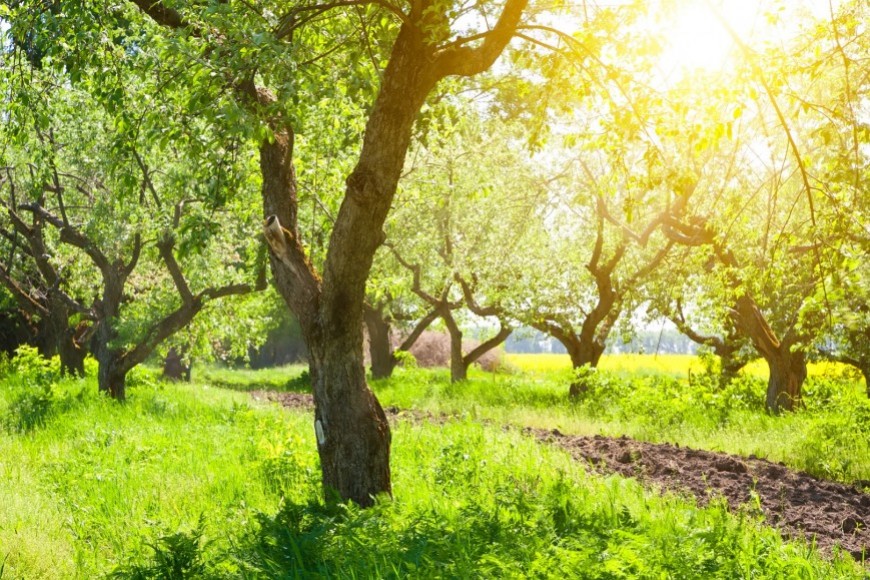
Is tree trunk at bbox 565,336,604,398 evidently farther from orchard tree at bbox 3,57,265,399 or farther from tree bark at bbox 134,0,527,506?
tree bark at bbox 134,0,527,506

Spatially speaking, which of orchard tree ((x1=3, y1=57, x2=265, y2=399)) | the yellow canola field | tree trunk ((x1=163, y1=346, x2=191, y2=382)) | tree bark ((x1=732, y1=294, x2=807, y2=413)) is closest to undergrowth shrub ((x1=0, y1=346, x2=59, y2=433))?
orchard tree ((x1=3, y1=57, x2=265, y2=399))

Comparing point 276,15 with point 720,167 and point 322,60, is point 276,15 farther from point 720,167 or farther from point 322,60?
point 720,167

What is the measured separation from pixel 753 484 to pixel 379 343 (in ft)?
64.1

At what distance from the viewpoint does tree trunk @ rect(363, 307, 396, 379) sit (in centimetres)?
2867

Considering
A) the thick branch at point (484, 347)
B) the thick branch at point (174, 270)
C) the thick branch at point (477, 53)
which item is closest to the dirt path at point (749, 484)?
the thick branch at point (477, 53)

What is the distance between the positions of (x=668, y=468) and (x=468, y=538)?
5534 mm

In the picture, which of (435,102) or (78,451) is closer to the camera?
(435,102)

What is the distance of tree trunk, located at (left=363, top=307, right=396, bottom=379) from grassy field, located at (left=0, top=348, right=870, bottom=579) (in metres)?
13.0

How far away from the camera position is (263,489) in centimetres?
962

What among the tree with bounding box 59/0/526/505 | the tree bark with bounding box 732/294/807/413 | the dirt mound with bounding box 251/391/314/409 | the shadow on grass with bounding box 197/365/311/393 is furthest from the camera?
the shadow on grass with bounding box 197/365/311/393

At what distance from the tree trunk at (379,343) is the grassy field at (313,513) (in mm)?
13034

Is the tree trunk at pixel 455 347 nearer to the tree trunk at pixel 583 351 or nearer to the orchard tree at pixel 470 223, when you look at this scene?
the orchard tree at pixel 470 223

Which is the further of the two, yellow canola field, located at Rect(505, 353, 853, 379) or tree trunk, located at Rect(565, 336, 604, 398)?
yellow canola field, located at Rect(505, 353, 853, 379)

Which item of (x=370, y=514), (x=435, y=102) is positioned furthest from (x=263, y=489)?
(x=435, y=102)
